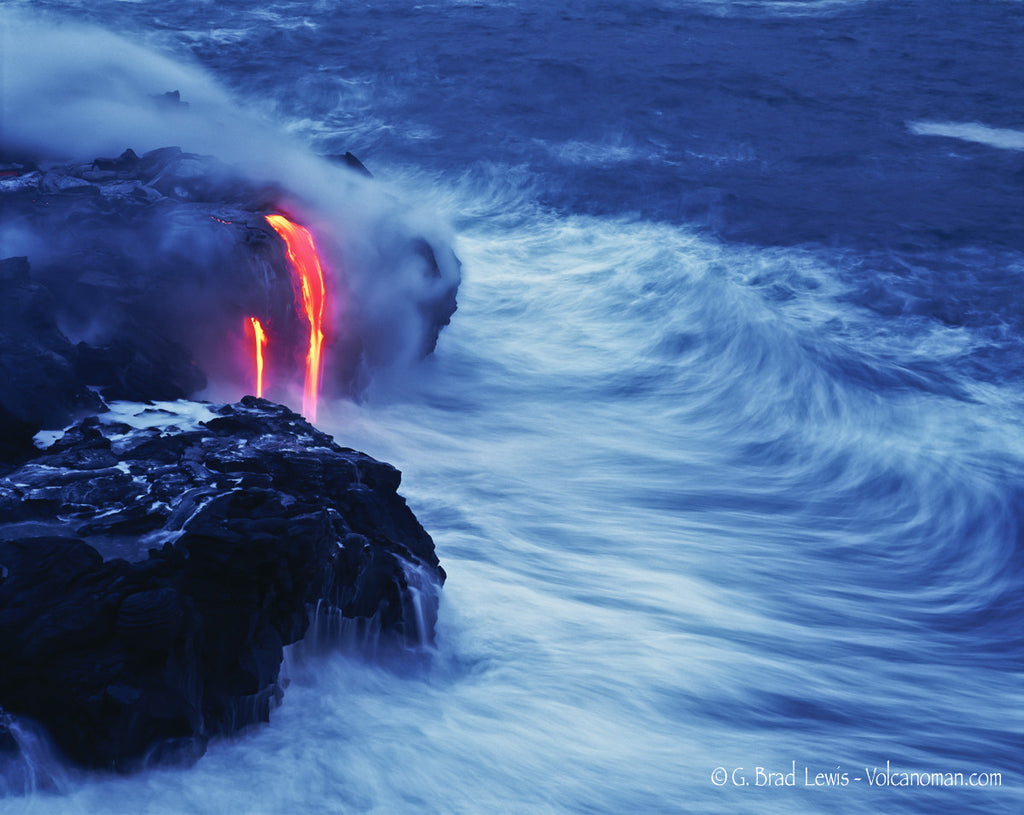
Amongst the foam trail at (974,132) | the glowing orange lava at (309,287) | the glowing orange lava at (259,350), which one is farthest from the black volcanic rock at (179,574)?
the foam trail at (974,132)

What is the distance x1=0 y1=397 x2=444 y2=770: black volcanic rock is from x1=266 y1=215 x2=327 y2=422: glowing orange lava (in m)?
2.32

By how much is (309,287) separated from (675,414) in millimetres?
3720

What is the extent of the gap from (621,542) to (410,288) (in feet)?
11.7

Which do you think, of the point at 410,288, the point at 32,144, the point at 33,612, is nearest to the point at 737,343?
the point at 410,288

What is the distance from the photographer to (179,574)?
4.77 m

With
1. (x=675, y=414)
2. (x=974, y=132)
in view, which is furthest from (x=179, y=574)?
(x=974, y=132)

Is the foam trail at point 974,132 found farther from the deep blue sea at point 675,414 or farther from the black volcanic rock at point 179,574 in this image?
the black volcanic rock at point 179,574

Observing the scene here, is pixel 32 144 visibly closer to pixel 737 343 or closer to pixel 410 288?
pixel 410 288

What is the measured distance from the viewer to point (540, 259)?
13.7m

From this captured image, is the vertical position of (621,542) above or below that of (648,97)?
below

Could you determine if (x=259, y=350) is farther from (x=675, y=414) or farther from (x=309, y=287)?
(x=675, y=414)

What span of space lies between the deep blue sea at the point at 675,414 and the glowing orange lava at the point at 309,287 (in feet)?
1.38

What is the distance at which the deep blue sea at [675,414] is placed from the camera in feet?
17.1

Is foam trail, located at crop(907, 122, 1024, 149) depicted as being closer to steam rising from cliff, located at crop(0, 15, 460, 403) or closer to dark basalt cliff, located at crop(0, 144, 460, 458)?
steam rising from cliff, located at crop(0, 15, 460, 403)
